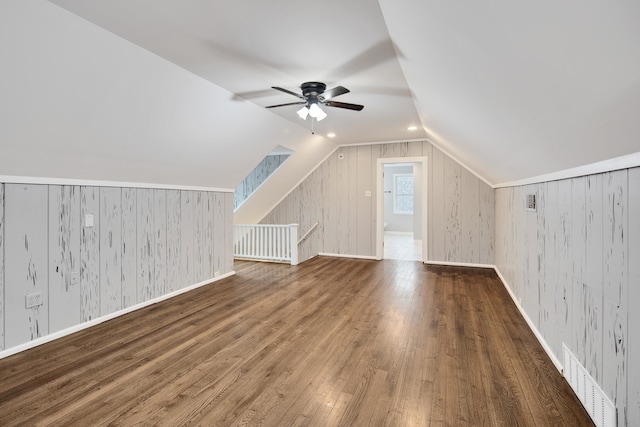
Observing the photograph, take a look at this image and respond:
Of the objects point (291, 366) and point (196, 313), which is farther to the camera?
point (196, 313)

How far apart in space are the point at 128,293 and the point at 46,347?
0.93 m

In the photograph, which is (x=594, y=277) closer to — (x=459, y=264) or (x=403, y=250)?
(x=459, y=264)

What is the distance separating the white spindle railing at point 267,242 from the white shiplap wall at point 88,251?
5.68ft

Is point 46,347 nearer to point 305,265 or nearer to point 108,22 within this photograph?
point 108,22

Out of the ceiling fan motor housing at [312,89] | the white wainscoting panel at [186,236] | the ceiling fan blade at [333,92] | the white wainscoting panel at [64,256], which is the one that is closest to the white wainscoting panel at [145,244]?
the white wainscoting panel at [186,236]

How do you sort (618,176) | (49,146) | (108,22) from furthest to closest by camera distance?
(49,146)
(108,22)
(618,176)

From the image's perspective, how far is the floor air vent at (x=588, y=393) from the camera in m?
1.57

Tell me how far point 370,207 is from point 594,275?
16.1 feet

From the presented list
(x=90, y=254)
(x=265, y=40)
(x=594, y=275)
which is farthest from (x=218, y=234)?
(x=594, y=275)

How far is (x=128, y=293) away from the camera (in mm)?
3590

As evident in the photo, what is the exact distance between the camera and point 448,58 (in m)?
1.88

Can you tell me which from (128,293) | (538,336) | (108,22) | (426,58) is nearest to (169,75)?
(108,22)

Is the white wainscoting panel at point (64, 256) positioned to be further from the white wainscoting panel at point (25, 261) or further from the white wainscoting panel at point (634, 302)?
the white wainscoting panel at point (634, 302)

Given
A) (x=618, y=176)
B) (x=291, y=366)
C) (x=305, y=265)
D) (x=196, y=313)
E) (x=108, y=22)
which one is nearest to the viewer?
(x=618, y=176)
